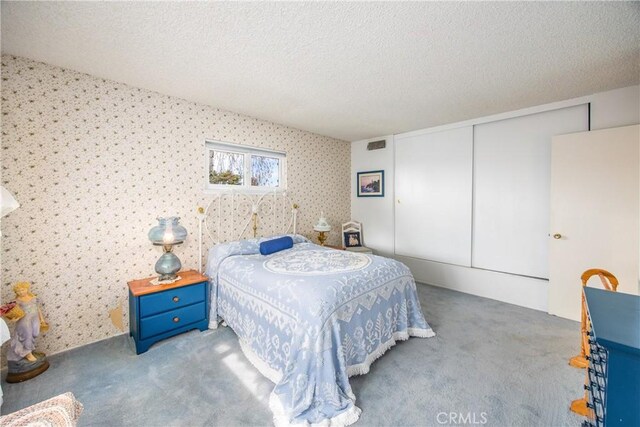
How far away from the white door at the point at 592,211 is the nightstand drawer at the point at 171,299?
387 centimetres

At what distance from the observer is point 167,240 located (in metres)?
2.52

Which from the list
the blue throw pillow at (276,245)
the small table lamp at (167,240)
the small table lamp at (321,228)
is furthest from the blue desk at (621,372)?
the small table lamp at (321,228)

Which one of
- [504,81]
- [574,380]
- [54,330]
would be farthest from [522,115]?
[54,330]

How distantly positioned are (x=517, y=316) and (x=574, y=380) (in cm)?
118

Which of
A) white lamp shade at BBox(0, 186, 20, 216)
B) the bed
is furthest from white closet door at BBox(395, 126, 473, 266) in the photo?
white lamp shade at BBox(0, 186, 20, 216)

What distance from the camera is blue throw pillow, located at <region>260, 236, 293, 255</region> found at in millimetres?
3018

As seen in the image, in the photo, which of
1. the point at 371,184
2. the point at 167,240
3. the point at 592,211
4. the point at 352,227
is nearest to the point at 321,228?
the point at 352,227

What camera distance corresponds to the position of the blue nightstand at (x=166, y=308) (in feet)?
Result: 7.57

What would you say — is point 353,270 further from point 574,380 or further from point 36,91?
point 36,91

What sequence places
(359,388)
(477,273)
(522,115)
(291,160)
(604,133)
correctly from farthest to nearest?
(291,160), (477,273), (522,115), (604,133), (359,388)

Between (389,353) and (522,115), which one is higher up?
(522,115)

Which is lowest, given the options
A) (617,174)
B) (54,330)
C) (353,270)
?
(54,330)

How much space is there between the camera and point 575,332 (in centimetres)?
265

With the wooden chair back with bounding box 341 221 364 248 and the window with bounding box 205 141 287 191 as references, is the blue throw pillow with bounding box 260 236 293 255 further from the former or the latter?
the wooden chair back with bounding box 341 221 364 248
